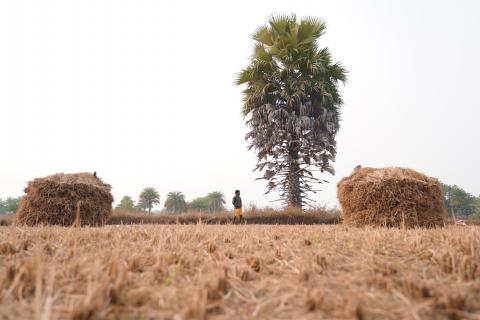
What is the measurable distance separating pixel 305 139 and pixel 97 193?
35.9 ft

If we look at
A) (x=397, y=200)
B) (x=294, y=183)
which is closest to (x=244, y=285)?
(x=397, y=200)

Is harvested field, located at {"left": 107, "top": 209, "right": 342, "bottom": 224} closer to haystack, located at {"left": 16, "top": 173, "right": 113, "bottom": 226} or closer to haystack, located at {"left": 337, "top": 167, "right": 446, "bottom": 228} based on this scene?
haystack, located at {"left": 16, "top": 173, "right": 113, "bottom": 226}

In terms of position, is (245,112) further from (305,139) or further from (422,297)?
(422,297)

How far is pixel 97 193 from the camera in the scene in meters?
8.54

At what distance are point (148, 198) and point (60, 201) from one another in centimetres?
6225

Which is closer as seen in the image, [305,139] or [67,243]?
[67,243]

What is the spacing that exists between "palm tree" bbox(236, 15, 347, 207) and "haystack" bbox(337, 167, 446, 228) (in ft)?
27.6

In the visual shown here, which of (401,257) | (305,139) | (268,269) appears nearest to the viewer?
(268,269)

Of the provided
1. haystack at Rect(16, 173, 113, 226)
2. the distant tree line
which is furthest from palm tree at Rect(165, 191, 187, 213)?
haystack at Rect(16, 173, 113, 226)

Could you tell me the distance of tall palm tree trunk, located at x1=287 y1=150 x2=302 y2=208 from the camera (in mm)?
16047

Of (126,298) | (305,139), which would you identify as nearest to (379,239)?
(126,298)

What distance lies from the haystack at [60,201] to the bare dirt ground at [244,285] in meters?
5.70

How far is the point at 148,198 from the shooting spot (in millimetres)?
68000

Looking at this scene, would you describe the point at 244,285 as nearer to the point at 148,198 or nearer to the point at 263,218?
the point at 263,218
